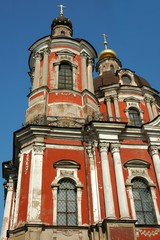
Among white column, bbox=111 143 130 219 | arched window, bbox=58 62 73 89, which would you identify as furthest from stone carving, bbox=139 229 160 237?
arched window, bbox=58 62 73 89

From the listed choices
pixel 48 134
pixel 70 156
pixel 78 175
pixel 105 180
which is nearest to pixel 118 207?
pixel 105 180

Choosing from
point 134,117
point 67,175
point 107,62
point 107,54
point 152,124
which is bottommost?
point 67,175

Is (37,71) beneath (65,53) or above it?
beneath

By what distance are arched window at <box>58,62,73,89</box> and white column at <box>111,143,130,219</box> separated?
5.40 meters

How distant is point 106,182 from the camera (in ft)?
48.0

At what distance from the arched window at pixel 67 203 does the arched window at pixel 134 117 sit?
8440 mm

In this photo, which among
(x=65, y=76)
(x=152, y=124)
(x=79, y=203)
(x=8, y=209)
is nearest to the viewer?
(x=79, y=203)

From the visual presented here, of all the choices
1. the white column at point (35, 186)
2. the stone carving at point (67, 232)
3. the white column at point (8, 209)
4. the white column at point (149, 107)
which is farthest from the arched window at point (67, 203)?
the white column at point (149, 107)

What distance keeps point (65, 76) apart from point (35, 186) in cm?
811

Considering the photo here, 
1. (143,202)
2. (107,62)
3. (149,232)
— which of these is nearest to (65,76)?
(143,202)

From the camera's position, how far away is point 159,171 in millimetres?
15969

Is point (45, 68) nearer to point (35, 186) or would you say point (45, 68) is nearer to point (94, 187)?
point (35, 186)

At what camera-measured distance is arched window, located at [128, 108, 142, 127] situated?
73.2 ft

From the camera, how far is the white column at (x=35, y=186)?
13.5m
